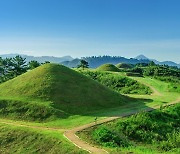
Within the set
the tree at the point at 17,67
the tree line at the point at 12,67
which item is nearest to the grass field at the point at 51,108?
the tree at the point at 17,67

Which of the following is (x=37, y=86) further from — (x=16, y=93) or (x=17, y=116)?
(x=17, y=116)

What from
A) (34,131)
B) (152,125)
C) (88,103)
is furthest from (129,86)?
(34,131)

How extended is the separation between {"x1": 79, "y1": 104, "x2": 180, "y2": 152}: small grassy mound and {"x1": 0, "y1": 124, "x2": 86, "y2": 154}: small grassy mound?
3621 mm

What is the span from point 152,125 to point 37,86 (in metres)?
21.5

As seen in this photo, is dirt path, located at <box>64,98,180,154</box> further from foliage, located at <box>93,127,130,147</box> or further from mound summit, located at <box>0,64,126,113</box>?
mound summit, located at <box>0,64,126,113</box>

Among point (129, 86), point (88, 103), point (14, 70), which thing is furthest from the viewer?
point (14, 70)

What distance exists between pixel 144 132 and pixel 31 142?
1333cm

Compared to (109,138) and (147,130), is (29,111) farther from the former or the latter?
(147,130)

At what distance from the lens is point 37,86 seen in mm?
50219

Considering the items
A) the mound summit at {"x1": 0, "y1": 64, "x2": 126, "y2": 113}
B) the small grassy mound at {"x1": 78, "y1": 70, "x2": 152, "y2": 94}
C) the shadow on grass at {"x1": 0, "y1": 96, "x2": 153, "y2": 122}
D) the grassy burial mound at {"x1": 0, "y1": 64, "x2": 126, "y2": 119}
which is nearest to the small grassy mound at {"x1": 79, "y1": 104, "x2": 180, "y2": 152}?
the shadow on grass at {"x1": 0, "y1": 96, "x2": 153, "y2": 122}

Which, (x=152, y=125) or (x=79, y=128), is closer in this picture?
(x=79, y=128)

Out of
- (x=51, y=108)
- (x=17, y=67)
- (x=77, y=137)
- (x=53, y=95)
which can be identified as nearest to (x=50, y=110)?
(x=51, y=108)

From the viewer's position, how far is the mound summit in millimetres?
46000

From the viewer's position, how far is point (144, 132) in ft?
116
